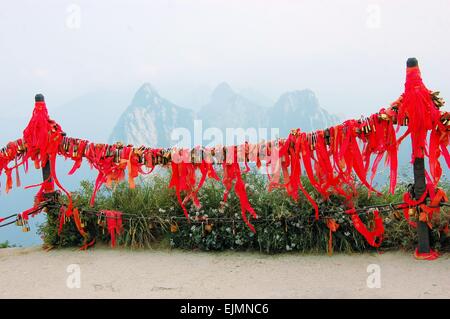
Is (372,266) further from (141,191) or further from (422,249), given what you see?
(141,191)

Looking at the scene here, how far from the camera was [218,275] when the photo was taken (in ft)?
15.6

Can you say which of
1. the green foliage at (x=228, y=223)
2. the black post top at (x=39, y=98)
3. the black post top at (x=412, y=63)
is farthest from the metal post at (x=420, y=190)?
the black post top at (x=39, y=98)

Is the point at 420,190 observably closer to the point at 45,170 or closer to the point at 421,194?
the point at 421,194

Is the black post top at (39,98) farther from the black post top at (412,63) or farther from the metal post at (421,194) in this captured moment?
the metal post at (421,194)

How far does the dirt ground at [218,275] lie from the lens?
4.24 meters

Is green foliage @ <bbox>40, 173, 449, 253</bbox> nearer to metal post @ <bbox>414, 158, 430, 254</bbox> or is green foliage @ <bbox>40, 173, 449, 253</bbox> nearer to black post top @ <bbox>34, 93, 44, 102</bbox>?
metal post @ <bbox>414, 158, 430, 254</bbox>

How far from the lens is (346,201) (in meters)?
5.30

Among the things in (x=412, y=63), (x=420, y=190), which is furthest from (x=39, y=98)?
(x=420, y=190)

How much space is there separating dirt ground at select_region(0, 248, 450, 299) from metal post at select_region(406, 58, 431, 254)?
17 cm

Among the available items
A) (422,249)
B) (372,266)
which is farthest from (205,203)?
(422,249)

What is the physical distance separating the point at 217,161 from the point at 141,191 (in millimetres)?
1257

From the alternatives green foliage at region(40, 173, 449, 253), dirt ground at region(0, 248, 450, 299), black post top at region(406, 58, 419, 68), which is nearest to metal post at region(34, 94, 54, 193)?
green foliage at region(40, 173, 449, 253)

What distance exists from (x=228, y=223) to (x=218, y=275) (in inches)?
31.9

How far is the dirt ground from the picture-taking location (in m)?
4.24
